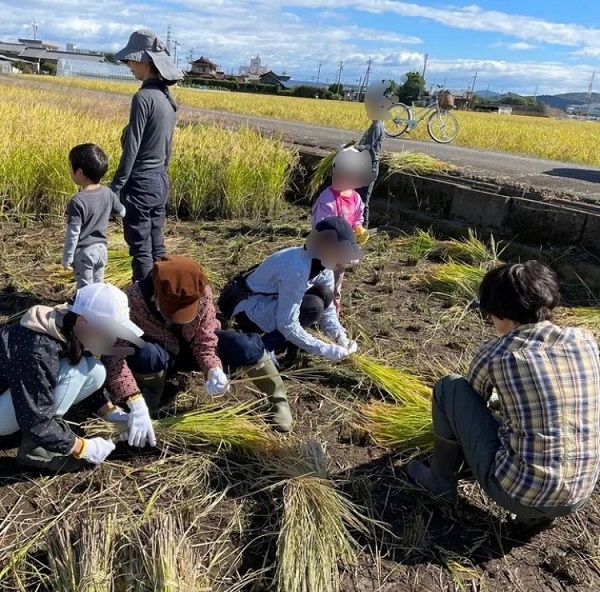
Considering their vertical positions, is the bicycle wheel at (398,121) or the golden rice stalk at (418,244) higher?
the bicycle wheel at (398,121)

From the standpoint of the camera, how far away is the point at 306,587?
1653mm

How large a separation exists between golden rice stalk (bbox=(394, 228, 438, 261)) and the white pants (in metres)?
3.13

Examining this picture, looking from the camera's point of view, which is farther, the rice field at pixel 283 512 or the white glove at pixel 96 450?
the white glove at pixel 96 450

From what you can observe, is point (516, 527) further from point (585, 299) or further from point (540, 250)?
point (540, 250)

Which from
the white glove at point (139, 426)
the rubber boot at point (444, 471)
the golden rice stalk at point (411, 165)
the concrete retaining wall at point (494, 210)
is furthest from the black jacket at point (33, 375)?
the golden rice stalk at point (411, 165)

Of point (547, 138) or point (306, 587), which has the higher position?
Result: point (547, 138)

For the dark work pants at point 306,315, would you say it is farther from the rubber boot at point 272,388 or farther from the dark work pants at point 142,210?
the dark work pants at point 142,210

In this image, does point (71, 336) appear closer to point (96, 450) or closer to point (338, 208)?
point (96, 450)

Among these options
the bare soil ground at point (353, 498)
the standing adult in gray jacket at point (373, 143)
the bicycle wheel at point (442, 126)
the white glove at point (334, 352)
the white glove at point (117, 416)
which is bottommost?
the bare soil ground at point (353, 498)

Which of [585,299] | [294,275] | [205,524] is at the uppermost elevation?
[294,275]

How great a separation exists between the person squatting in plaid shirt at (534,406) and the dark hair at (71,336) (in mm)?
1263

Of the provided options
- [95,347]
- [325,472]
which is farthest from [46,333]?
[325,472]

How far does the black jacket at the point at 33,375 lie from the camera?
5.99 feet

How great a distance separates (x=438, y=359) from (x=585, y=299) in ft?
5.48
